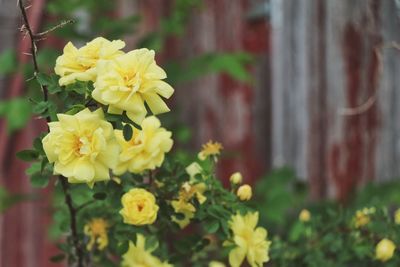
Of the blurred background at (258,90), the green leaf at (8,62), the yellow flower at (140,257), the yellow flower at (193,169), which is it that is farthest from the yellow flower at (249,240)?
the green leaf at (8,62)

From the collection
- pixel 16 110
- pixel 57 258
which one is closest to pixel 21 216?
pixel 16 110

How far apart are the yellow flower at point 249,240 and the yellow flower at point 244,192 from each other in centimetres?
5

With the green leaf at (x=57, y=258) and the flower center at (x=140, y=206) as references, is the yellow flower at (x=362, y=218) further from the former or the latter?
the green leaf at (x=57, y=258)

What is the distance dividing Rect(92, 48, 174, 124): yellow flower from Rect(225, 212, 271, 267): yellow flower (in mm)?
403

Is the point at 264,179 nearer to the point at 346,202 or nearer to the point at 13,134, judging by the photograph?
the point at 346,202

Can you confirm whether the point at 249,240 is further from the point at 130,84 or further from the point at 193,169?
the point at 130,84

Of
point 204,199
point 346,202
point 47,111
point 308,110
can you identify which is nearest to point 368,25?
point 308,110

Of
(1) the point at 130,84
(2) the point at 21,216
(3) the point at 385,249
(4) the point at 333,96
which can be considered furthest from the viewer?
(2) the point at 21,216

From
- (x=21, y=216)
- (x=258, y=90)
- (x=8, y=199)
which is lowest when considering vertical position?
(x=21, y=216)

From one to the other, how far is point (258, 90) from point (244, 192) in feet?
5.27

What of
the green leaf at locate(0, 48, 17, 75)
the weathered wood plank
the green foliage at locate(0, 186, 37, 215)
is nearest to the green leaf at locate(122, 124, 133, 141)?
the weathered wood plank

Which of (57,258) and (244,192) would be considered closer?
(244,192)

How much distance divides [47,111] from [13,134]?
1899mm

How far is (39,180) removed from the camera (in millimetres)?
2078
